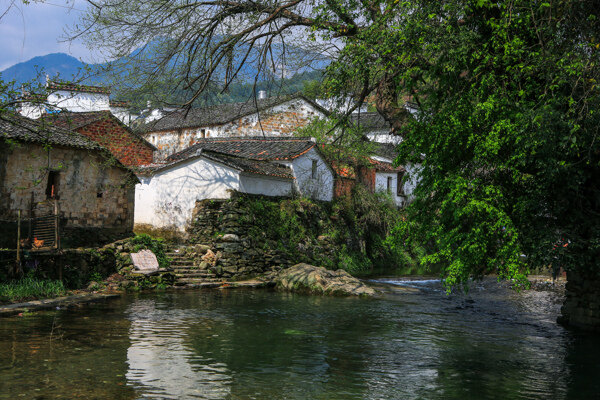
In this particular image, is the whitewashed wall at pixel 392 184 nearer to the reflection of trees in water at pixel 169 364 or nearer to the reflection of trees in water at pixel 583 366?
the reflection of trees in water at pixel 583 366

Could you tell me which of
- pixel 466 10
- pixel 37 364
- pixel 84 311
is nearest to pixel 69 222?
pixel 84 311

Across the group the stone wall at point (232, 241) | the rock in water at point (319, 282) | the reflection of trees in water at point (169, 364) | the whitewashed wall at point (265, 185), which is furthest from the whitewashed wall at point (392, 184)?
the reflection of trees in water at point (169, 364)

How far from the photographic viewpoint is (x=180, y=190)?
23.6 meters

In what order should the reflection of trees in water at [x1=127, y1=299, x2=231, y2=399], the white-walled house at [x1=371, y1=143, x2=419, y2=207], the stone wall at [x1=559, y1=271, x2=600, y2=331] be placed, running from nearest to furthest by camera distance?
the reflection of trees in water at [x1=127, y1=299, x2=231, y2=399], the stone wall at [x1=559, y1=271, x2=600, y2=331], the white-walled house at [x1=371, y1=143, x2=419, y2=207]

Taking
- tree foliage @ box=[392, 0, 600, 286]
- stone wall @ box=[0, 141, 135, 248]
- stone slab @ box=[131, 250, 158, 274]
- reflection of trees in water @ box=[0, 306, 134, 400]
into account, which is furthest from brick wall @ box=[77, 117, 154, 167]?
tree foliage @ box=[392, 0, 600, 286]

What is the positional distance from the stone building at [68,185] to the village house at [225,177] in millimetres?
3004

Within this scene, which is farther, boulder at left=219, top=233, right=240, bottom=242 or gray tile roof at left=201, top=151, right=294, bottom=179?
gray tile roof at left=201, top=151, right=294, bottom=179

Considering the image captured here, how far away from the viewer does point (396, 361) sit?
8.82m

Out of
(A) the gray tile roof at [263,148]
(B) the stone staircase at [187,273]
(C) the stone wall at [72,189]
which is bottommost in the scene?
(B) the stone staircase at [187,273]

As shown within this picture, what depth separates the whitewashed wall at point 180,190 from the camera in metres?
22.4

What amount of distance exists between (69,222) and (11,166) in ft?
9.26

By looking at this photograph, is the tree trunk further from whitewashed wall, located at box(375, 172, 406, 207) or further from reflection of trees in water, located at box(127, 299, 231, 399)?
whitewashed wall, located at box(375, 172, 406, 207)

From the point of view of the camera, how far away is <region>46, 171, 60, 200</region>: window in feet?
61.0

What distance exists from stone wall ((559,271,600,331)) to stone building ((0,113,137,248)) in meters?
13.6
